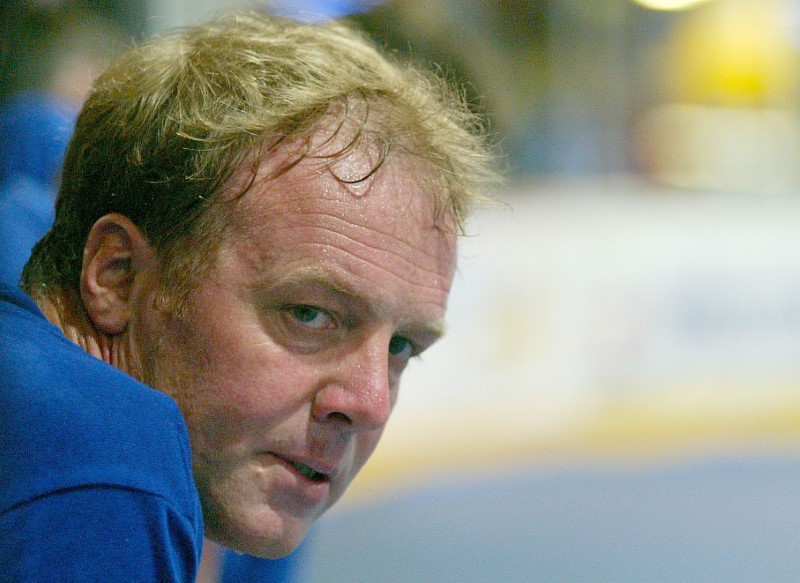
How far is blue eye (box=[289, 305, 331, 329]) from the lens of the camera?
42.9 inches

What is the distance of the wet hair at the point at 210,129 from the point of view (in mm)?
1090

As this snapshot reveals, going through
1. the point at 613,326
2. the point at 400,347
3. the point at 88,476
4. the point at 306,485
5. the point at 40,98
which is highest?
the point at 613,326

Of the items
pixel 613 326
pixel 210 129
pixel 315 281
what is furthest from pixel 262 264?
pixel 613 326

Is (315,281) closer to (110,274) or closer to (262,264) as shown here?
(262,264)

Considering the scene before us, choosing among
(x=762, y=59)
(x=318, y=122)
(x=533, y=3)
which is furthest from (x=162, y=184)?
(x=762, y=59)

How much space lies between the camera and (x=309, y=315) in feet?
3.60

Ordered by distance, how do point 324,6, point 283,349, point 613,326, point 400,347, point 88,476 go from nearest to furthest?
point 88,476, point 283,349, point 400,347, point 324,6, point 613,326

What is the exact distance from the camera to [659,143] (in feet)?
17.6

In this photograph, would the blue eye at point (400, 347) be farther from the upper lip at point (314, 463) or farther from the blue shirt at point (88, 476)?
the blue shirt at point (88, 476)

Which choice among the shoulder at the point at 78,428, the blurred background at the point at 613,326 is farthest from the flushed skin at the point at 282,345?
the blurred background at the point at 613,326

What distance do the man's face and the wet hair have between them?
34 millimetres

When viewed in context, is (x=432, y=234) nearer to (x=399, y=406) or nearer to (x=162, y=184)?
(x=162, y=184)

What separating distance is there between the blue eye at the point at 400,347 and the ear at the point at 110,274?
0.32 m

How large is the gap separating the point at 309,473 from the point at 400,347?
0.66 feet
